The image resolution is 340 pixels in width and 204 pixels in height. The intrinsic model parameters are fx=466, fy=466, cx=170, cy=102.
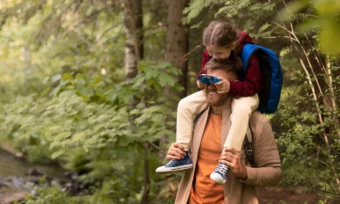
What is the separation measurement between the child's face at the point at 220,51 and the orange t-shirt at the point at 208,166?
1.19ft

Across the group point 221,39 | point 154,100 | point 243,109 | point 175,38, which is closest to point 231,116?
point 243,109

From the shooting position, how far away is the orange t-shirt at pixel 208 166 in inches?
103

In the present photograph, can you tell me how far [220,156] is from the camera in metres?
2.50

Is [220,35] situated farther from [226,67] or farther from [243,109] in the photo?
[243,109]

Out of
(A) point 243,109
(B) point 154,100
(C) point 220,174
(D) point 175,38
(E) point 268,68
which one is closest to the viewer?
(C) point 220,174

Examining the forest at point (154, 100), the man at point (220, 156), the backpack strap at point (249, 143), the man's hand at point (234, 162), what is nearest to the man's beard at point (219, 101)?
the man at point (220, 156)

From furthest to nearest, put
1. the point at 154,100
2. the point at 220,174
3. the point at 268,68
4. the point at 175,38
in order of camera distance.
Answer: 1. the point at 175,38
2. the point at 154,100
3. the point at 268,68
4. the point at 220,174

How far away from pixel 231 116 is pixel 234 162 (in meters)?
0.27

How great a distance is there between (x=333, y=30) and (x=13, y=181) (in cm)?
1094

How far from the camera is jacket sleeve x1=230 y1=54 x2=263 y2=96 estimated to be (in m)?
2.50

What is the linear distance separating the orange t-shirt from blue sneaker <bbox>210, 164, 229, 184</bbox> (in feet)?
0.76

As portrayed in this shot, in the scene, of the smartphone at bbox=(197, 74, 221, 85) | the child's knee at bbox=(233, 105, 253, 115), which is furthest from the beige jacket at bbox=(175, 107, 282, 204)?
the smartphone at bbox=(197, 74, 221, 85)

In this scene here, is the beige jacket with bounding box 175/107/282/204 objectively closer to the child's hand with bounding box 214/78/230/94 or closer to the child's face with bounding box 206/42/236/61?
the child's hand with bounding box 214/78/230/94

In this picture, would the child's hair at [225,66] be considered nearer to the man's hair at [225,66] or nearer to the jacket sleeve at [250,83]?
the man's hair at [225,66]
